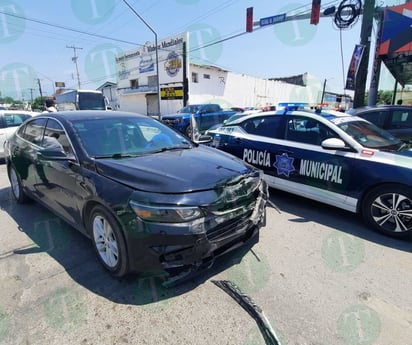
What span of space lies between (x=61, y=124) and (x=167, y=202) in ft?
6.40

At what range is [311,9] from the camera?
41.1ft

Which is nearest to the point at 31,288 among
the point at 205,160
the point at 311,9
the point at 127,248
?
the point at 127,248

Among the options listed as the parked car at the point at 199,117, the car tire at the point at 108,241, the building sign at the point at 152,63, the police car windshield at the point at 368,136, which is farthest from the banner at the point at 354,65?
the building sign at the point at 152,63

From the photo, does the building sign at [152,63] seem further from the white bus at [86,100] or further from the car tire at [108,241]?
the car tire at [108,241]

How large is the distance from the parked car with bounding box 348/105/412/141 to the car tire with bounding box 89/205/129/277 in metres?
6.25

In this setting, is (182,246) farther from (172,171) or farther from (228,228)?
(172,171)

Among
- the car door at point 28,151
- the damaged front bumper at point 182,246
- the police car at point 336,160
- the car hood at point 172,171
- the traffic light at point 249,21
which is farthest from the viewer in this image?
the traffic light at point 249,21

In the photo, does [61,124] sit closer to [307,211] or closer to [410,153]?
[307,211]

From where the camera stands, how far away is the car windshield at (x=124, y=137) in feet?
9.90

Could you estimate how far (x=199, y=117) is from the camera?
13914 millimetres

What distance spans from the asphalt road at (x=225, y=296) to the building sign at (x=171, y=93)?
2494 cm

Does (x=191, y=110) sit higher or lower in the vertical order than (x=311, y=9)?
lower

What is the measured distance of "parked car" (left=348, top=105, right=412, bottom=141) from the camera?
6.19 meters

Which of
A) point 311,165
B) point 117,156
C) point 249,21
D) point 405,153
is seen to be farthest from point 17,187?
point 249,21
